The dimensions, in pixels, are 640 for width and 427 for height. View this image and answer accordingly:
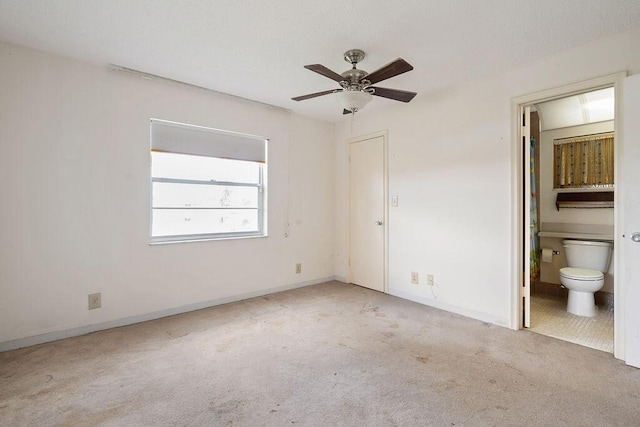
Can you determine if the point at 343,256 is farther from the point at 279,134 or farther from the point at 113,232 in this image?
the point at 113,232

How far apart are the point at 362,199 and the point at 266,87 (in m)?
1.91

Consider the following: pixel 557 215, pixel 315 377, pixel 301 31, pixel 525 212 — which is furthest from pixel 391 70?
pixel 557 215

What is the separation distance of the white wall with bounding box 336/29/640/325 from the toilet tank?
1.30m

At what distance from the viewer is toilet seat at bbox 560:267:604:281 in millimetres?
2995

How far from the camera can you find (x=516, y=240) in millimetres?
2768

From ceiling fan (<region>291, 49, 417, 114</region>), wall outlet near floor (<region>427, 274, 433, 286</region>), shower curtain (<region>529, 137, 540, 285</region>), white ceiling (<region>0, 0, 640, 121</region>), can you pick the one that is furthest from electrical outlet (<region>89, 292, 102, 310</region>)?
shower curtain (<region>529, 137, 540, 285</region>)

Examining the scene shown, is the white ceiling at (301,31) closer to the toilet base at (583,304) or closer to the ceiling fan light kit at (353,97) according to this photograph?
the ceiling fan light kit at (353,97)

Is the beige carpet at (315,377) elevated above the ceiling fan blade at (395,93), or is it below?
below

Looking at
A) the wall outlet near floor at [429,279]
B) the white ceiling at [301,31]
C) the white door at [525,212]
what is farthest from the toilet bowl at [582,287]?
the white ceiling at [301,31]

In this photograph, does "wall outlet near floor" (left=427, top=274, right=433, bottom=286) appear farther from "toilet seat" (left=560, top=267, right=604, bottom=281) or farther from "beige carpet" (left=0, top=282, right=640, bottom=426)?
"toilet seat" (left=560, top=267, right=604, bottom=281)

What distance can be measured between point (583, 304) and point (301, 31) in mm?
3711

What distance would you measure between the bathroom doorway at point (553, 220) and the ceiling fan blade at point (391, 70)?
139 cm

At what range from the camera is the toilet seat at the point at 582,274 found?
9.83ft

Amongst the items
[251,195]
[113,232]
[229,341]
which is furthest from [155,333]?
[251,195]
